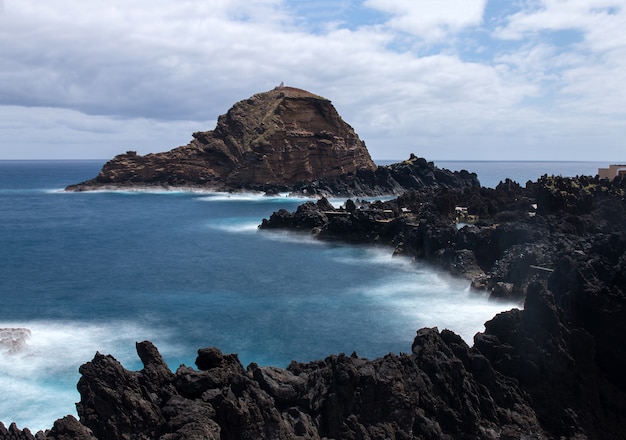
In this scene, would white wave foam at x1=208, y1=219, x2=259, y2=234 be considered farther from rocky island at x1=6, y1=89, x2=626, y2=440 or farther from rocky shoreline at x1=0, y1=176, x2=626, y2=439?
rocky shoreline at x1=0, y1=176, x2=626, y2=439

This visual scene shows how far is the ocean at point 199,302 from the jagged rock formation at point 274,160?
6594cm

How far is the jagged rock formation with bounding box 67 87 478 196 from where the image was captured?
138 meters

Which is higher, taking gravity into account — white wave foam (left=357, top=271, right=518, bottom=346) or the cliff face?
the cliff face

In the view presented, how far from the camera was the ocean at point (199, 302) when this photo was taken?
27.2m

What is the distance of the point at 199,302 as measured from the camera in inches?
1502

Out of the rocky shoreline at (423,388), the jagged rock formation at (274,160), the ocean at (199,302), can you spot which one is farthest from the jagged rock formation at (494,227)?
the jagged rock formation at (274,160)

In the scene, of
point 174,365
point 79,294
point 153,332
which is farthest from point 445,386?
point 79,294

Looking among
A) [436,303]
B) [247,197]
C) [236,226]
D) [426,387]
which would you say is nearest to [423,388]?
[426,387]

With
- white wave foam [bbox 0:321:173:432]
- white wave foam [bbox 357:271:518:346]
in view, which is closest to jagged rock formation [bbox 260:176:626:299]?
white wave foam [bbox 357:271:518:346]

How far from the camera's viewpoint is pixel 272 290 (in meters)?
41.5

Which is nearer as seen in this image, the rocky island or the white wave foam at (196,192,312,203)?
the rocky island

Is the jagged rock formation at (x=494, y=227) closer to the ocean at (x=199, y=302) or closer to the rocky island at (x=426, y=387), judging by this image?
the ocean at (x=199, y=302)

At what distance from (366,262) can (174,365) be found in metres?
28.0

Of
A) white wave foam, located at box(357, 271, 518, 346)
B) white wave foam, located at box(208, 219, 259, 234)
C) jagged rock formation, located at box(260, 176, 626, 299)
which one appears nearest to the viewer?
white wave foam, located at box(357, 271, 518, 346)
